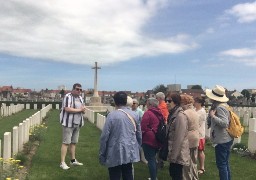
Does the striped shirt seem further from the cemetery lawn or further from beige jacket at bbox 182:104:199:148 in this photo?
beige jacket at bbox 182:104:199:148

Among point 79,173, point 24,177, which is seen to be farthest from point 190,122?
point 24,177

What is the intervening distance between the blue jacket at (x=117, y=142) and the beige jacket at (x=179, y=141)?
763mm

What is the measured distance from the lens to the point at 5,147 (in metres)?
8.40

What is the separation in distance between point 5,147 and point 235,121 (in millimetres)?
4826

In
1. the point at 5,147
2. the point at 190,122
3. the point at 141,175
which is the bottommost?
the point at 141,175

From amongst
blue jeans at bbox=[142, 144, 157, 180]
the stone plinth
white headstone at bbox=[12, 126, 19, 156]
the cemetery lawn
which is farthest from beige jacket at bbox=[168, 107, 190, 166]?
the stone plinth

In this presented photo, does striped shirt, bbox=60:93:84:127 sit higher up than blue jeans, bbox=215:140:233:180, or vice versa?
striped shirt, bbox=60:93:84:127

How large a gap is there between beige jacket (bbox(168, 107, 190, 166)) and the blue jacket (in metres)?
0.76

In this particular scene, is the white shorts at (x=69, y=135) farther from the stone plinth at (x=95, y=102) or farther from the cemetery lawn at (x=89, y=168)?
the stone plinth at (x=95, y=102)

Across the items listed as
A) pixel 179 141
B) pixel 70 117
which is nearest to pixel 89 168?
pixel 70 117

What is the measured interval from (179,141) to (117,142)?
3.73 feet

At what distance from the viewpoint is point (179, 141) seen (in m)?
6.33

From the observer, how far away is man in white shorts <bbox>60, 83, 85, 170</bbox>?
863cm

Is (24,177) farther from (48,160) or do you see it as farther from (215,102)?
(215,102)
